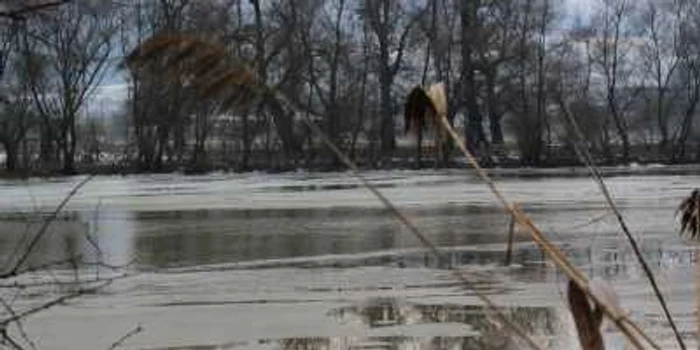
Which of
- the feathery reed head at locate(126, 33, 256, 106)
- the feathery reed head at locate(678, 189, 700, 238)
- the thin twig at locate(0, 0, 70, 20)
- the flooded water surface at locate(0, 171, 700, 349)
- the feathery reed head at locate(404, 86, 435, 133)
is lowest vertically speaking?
the flooded water surface at locate(0, 171, 700, 349)

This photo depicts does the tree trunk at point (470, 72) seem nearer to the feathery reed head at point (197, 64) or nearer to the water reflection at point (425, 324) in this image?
the water reflection at point (425, 324)

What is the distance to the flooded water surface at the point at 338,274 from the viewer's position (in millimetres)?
11312

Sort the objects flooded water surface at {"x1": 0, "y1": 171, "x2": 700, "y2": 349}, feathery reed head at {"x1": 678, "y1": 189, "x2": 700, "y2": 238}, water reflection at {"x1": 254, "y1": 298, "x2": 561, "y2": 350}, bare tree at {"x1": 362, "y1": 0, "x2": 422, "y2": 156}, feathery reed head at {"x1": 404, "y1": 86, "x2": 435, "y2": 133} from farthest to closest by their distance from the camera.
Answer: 1. bare tree at {"x1": 362, "y1": 0, "x2": 422, "y2": 156}
2. flooded water surface at {"x1": 0, "y1": 171, "x2": 700, "y2": 349}
3. water reflection at {"x1": 254, "y1": 298, "x2": 561, "y2": 350}
4. feathery reed head at {"x1": 678, "y1": 189, "x2": 700, "y2": 238}
5. feathery reed head at {"x1": 404, "y1": 86, "x2": 435, "y2": 133}

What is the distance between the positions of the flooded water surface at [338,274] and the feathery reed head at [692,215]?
455 mm

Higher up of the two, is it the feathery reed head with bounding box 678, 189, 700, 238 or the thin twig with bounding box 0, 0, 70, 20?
the thin twig with bounding box 0, 0, 70, 20

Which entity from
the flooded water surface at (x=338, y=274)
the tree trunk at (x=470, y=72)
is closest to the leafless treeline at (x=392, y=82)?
the tree trunk at (x=470, y=72)

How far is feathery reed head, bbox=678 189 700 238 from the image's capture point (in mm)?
2354

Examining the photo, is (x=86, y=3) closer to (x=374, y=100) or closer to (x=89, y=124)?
(x=374, y=100)

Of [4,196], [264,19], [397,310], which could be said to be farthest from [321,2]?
[397,310]

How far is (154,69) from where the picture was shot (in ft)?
6.73

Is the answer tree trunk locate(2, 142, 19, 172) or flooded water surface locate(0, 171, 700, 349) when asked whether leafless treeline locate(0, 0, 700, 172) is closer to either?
tree trunk locate(2, 142, 19, 172)

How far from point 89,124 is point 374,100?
72.7 feet

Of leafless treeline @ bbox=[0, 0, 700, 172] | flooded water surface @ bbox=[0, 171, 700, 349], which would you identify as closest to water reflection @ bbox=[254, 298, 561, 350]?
flooded water surface @ bbox=[0, 171, 700, 349]

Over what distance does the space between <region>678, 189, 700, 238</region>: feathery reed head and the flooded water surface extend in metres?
0.45
